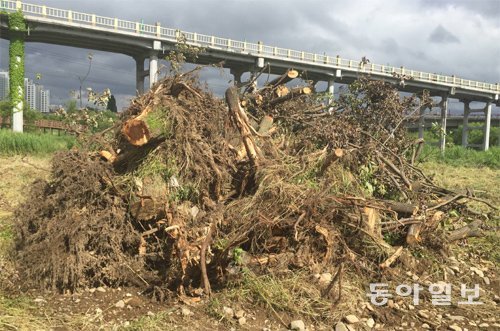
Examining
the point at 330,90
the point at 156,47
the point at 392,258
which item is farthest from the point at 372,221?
the point at 156,47

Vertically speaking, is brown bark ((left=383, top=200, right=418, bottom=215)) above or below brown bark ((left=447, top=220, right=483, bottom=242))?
above

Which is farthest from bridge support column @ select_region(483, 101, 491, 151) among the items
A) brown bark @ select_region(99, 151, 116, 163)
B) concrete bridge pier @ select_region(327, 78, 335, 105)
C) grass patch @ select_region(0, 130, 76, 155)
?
brown bark @ select_region(99, 151, 116, 163)

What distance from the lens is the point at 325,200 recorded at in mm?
3484

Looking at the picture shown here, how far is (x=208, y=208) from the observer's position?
3.76m

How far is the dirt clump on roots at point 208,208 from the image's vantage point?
3.27 metres

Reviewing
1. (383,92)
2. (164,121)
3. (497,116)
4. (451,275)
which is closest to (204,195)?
(164,121)

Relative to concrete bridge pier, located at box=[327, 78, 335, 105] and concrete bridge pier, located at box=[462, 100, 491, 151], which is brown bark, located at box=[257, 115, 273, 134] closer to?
concrete bridge pier, located at box=[327, 78, 335, 105]

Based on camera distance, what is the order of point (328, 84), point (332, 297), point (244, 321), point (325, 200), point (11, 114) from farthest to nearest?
1. point (328, 84)
2. point (11, 114)
3. point (325, 200)
4. point (332, 297)
5. point (244, 321)

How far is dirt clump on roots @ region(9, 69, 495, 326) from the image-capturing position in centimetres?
327

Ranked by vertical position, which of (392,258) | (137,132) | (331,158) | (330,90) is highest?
(330,90)

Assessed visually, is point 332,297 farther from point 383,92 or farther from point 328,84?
point 328,84

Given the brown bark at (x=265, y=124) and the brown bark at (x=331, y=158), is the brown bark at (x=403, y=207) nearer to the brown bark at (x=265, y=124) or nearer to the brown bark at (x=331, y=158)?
the brown bark at (x=331, y=158)

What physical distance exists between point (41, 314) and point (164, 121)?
5.90 ft

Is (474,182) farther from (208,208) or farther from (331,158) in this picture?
(208,208)
